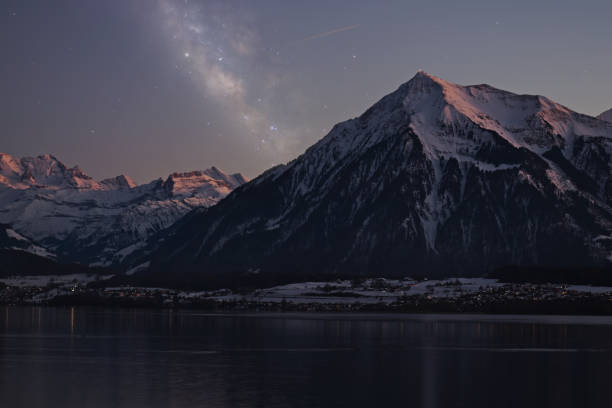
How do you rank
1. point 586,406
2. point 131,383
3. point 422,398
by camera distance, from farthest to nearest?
1. point 131,383
2. point 422,398
3. point 586,406

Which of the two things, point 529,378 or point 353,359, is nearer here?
point 529,378

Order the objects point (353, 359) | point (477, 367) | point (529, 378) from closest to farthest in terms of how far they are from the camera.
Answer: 1. point (529, 378)
2. point (477, 367)
3. point (353, 359)

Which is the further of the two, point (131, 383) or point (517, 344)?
point (517, 344)

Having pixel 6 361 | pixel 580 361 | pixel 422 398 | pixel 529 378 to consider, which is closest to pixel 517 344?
pixel 580 361

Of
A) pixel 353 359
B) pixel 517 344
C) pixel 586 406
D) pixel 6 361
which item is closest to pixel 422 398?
pixel 586 406

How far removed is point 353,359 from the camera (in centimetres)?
14512

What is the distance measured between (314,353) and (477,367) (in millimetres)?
34179

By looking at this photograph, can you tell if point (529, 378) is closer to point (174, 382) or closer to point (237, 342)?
point (174, 382)

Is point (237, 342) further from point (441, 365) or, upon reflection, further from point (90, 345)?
point (441, 365)

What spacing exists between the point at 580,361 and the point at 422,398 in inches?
2076

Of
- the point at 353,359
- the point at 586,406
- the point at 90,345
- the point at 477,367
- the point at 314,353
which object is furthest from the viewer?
the point at 90,345

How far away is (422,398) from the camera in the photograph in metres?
99.8

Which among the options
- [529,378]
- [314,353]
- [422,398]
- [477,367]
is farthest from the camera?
[314,353]

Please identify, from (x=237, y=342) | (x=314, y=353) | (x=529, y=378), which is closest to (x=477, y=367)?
(x=529, y=378)
